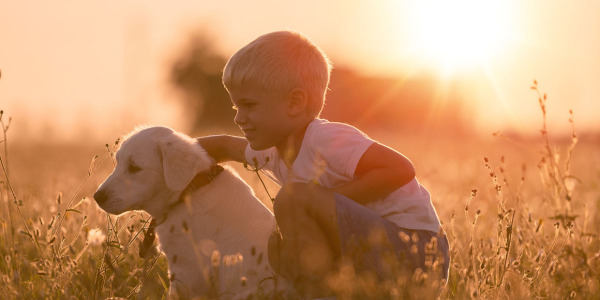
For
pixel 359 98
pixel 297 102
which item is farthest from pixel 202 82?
pixel 297 102

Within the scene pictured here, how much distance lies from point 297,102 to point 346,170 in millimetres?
588

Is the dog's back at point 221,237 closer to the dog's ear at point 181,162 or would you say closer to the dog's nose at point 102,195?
Result: the dog's ear at point 181,162

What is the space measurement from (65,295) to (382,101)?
30265mm

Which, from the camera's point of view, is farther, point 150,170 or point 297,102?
point 150,170

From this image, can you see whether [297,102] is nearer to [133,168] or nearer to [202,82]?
[133,168]

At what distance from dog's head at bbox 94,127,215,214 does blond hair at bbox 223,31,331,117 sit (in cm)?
52

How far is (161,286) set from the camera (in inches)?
196

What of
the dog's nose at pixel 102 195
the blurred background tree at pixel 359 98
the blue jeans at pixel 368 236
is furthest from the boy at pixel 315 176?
the blurred background tree at pixel 359 98

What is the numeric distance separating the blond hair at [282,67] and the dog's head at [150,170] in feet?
1.70

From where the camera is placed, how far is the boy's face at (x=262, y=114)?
4656 millimetres

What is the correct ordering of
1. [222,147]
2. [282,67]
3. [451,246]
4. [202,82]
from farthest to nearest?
[202,82], [222,147], [282,67], [451,246]

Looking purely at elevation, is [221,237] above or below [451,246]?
below

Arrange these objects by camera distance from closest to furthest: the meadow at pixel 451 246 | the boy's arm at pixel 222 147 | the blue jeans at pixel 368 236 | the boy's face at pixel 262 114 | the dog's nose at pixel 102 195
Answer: the meadow at pixel 451 246 < the blue jeans at pixel 368 236 < the boy's face at pixel 262 114 < the dog's nose at pixel 102 195 < the boy's arm at pixel 222 147

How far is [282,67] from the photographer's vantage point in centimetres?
462
